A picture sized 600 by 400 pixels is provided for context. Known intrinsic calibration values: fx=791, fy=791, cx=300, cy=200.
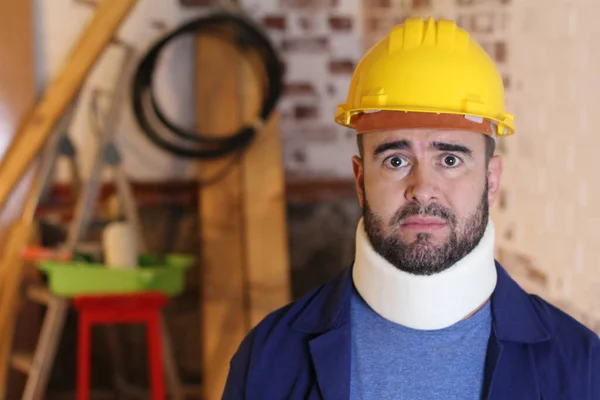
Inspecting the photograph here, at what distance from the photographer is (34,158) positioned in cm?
250

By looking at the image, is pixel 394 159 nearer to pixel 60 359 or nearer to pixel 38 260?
pixel 38 260

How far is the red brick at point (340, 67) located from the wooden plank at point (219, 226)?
0.33 meters

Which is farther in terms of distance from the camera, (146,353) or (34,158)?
(146,353)

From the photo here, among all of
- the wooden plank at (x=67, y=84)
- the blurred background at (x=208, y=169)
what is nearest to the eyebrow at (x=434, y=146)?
the blurred background at (x=208, y=169)

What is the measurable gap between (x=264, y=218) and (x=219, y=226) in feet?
0.52

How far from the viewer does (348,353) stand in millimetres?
1319

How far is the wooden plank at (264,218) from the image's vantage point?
260 centimetres

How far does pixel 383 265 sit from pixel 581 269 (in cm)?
83

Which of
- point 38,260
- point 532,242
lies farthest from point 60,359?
point 532,242

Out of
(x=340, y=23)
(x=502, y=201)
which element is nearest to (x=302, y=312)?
(x=502, y=201)

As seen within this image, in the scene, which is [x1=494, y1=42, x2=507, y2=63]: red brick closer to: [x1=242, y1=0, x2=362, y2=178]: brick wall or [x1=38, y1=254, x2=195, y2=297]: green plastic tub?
[x1=242, y1=0, x2=362, y2=178]: brick wall

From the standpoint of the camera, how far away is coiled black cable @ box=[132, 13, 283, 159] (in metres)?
2.57

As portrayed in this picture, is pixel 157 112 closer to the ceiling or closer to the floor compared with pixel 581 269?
closer to the ceiling

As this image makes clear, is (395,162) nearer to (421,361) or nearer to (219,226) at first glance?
(421,361)
